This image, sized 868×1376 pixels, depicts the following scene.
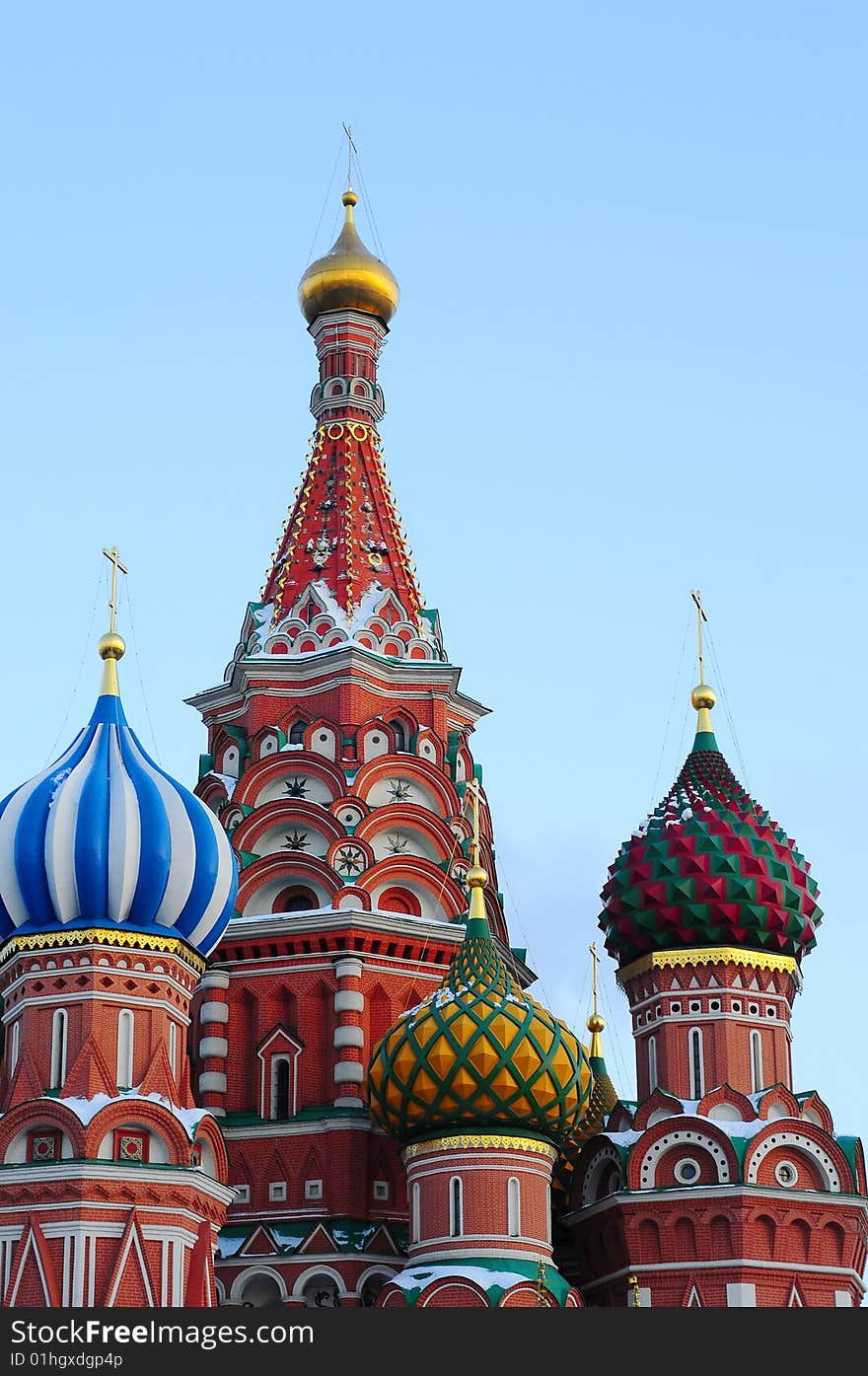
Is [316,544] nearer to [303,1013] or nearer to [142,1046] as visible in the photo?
[303,1013]

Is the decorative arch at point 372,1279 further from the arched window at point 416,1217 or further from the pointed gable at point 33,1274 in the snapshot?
the pointed gable at point 33,1274

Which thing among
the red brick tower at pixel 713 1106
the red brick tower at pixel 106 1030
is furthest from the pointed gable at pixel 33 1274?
the red brick tower at pixel 713 1106

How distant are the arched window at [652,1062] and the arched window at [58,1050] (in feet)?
20.5

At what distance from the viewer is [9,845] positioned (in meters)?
24.7

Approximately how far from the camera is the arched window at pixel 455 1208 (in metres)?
24.2

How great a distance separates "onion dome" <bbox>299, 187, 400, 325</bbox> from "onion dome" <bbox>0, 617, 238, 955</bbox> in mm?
8560

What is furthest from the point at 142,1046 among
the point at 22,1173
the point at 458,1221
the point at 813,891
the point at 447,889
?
the point at 813,891

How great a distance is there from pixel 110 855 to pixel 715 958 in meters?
6.39

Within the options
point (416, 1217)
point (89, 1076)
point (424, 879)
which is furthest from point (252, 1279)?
point (424, 879)

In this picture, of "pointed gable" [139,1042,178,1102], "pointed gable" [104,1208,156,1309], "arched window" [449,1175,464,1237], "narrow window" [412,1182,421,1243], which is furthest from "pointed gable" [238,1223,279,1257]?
"pointed gable" [104,1208,156,1309]

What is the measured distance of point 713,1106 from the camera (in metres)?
26.0

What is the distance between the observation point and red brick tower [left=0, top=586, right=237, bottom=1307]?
76.0 ft

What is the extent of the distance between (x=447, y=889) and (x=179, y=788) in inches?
165

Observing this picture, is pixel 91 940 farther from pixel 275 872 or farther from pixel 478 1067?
pixel 275 872
